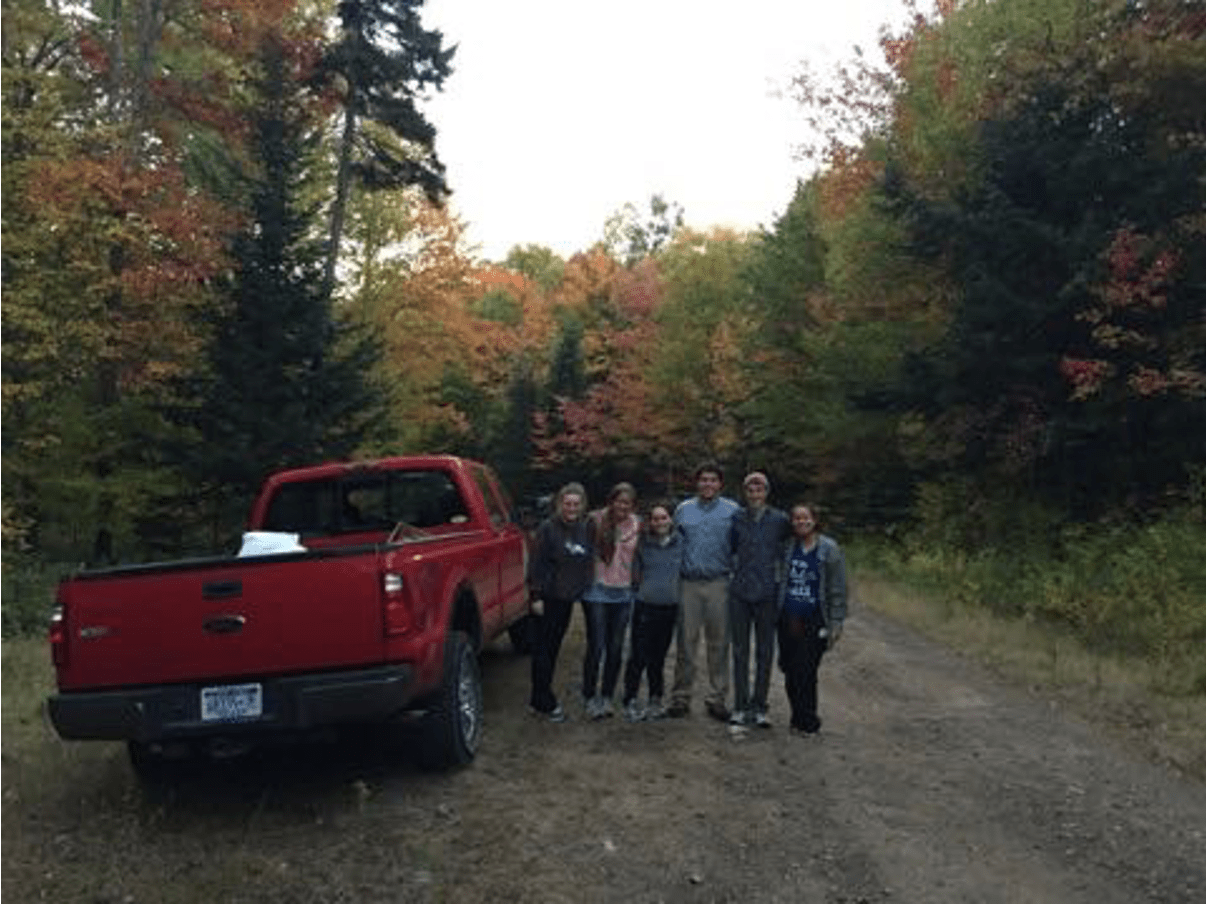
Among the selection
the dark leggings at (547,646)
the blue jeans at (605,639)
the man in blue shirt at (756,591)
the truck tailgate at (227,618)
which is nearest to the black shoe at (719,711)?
the man in blue shirt at (756,591)

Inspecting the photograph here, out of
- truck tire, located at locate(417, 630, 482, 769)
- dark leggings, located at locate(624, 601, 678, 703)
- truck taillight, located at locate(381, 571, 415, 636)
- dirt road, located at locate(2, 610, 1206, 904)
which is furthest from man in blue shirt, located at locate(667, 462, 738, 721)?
truck taillight, located at locate(381, 571, 415, 636)

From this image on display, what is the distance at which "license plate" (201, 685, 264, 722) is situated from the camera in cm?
628

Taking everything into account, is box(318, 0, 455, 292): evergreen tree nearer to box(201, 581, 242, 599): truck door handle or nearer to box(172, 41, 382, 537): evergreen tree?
box(172, 41, 382, 537): evergreen tree

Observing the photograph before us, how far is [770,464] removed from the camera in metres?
34.8

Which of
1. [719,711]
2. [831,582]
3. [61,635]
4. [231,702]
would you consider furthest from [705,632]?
[61,635]

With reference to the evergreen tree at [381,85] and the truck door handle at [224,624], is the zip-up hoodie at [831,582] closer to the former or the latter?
the truck door handle at [224,624]

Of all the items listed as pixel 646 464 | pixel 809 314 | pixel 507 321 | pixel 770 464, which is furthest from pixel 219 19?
pixel 507 321

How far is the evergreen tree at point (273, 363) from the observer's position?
19812 millimetres

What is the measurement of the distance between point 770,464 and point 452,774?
2826cm

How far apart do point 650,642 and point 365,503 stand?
2713mm

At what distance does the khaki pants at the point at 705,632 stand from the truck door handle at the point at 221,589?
3.68m

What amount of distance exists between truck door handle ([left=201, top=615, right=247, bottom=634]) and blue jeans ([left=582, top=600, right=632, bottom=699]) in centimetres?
322

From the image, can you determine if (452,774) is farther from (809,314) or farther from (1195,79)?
(809,314)

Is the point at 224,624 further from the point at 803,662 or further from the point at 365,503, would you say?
the point at 803,662
